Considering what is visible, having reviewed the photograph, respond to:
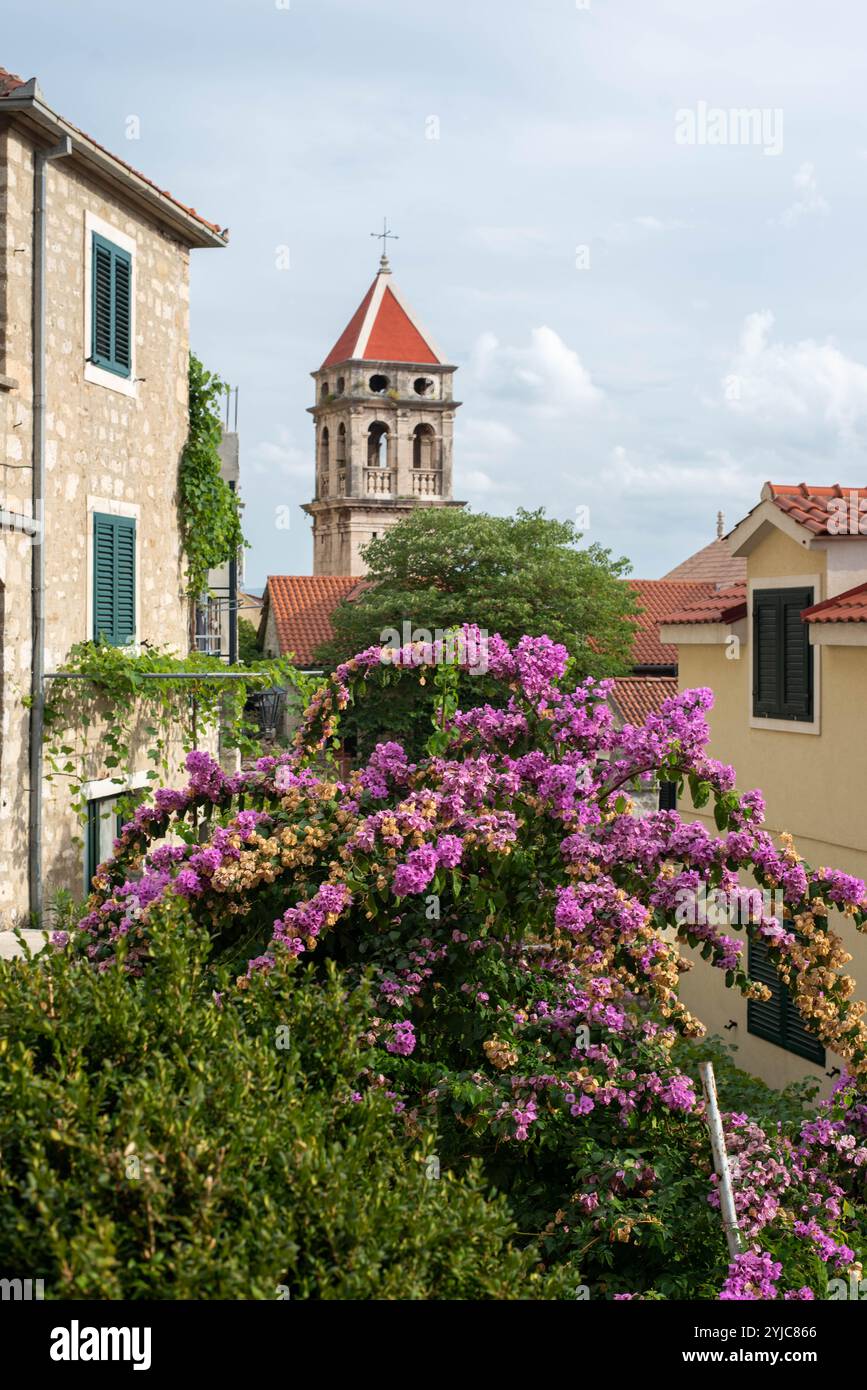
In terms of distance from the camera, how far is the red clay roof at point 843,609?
13967mm

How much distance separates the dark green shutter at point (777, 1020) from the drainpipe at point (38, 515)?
302 inches

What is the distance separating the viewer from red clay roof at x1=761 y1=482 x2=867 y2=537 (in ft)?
49.1

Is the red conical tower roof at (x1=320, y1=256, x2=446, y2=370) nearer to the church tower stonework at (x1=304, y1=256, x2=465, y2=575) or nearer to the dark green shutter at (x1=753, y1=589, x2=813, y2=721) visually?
the church tower stonework at (x1=304, y1=256, x2=465, y2=575)

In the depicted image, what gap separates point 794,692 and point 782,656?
0.50m

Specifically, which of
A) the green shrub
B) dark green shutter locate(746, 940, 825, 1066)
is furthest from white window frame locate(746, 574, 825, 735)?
the green shrub

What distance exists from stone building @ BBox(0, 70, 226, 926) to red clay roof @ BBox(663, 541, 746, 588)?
38.5m

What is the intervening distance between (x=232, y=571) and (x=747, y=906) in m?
14.0

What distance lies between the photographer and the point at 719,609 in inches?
695

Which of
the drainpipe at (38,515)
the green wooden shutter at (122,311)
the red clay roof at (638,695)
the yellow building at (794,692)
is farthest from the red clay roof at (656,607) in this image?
the drainpipe at (38,515)

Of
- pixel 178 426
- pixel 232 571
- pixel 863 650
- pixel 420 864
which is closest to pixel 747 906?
pixel 420 864

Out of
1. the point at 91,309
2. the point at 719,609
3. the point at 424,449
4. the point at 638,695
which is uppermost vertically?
the point at 424,449

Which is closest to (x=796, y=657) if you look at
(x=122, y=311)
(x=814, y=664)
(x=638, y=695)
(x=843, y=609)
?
(x=814, y=664)

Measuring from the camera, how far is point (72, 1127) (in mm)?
4406

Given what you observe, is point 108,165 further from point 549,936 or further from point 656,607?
point 656,607
